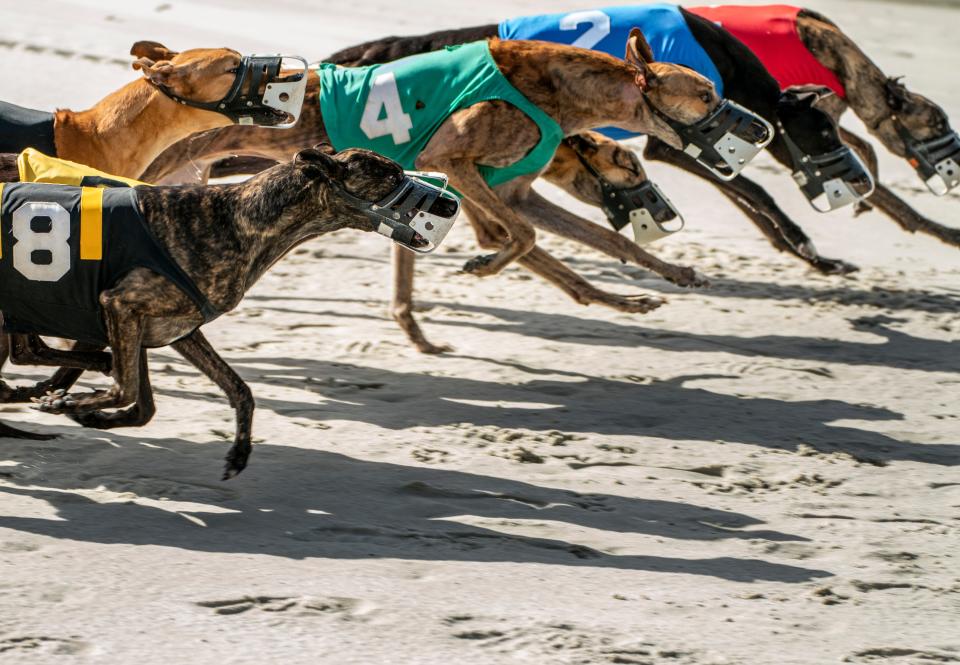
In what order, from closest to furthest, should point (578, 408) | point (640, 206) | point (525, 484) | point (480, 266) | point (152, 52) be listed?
point (525, 484) < point (152, 52) < point (578, 408) < point (480, 266) < point (640, 206)

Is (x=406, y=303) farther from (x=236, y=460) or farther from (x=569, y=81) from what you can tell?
(x=236, y=460)

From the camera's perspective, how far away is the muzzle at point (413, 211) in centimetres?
443

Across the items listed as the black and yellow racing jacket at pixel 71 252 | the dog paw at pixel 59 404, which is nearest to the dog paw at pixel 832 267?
the black and yellow racing jacket at pixel 71 252

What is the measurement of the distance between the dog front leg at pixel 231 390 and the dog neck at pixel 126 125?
1143 mm

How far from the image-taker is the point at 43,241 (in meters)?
4.28

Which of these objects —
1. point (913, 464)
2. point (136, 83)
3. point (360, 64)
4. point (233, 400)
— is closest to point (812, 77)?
point (360, 64)

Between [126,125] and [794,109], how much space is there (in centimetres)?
336

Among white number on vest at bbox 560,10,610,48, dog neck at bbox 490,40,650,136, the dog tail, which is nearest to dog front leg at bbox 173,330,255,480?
dog neck at bbox 490,40,650,136

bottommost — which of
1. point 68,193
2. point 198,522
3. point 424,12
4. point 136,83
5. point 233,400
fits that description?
point 198,522

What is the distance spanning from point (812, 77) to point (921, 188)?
8.95 ft

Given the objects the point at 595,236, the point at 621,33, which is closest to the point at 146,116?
the point at 595,236

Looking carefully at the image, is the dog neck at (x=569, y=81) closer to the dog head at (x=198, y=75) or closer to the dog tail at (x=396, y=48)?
the dog tail at (x=396, y=48)

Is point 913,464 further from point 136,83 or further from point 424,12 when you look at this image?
point 424,12

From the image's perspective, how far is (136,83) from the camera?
18.0 ft
